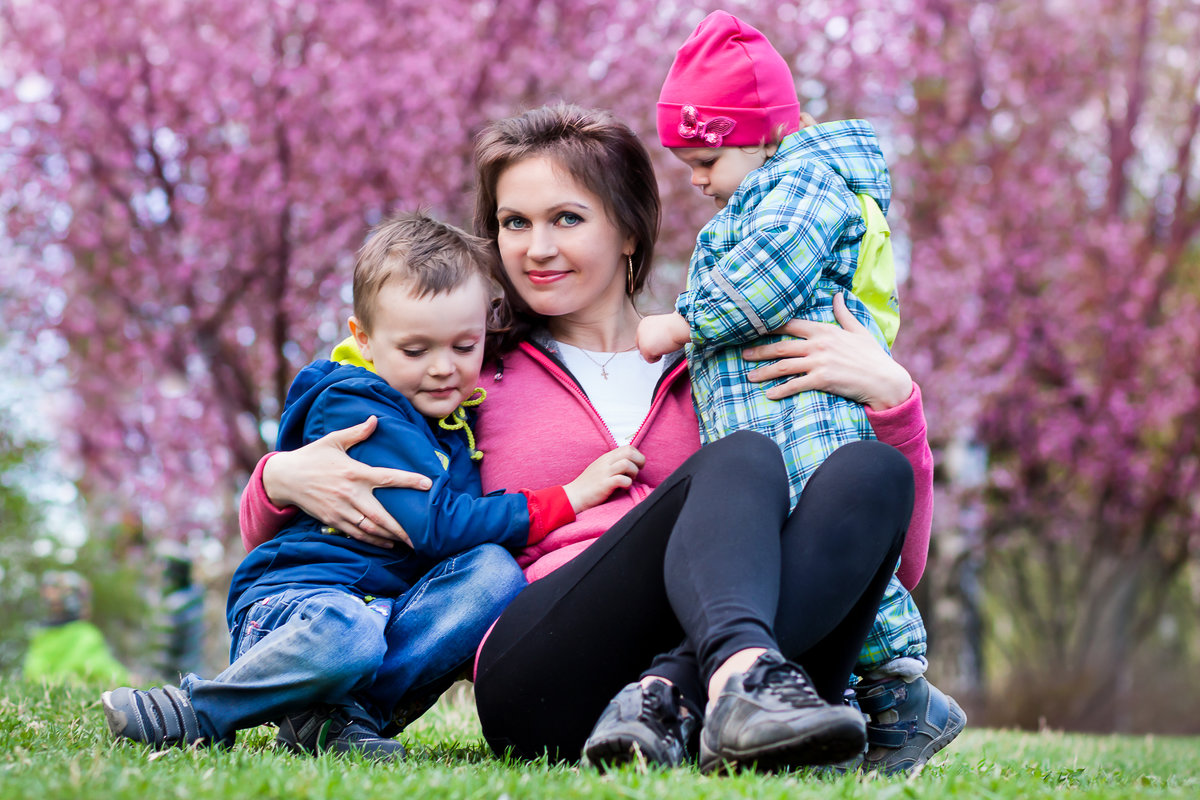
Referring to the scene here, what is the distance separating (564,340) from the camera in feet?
10.0

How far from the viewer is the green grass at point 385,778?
5.15 ft

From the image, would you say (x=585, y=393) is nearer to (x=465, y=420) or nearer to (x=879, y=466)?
(x=465, y=420)

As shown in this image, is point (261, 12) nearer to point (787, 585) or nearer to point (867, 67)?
point (867, 67)

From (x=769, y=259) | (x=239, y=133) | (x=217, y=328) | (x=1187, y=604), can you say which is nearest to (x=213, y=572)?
(x=217, y=328)

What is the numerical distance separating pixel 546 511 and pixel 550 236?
0.79 meters

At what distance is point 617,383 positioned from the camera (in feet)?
9.57

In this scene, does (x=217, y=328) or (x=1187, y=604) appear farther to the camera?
(x=1187, y=604)

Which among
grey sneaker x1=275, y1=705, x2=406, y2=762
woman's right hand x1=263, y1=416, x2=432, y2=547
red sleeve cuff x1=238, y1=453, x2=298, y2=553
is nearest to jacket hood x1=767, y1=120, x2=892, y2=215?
woman's right hand x1=263, y1=416, x2=432, y2=547

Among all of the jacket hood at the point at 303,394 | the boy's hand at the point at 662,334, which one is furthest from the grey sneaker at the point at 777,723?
the jacket hood at the point at 303,394

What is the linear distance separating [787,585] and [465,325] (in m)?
0.99

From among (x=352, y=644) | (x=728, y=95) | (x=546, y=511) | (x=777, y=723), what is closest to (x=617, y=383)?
(x=546, y=511)

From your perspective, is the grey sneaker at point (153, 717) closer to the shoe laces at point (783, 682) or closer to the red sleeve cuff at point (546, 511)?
the red sleeve cuff at point (546, 511)

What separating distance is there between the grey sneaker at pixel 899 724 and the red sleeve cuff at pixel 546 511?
0.76 m

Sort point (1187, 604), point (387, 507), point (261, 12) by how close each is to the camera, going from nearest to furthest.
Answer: point (387, 507) < point (261, 12) < point (1187, 604)
